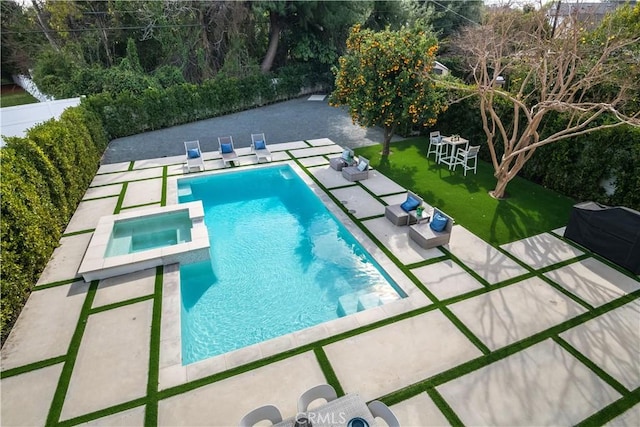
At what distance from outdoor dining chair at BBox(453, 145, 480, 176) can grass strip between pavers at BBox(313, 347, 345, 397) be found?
10393 millimetres

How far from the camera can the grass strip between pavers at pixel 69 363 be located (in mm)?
5402

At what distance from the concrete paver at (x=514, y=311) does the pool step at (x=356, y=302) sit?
1.72 meters

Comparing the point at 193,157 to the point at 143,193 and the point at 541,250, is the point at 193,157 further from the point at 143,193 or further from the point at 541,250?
the point at 541,250

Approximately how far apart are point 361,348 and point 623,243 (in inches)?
284

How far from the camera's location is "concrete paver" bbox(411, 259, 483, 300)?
7.86 m

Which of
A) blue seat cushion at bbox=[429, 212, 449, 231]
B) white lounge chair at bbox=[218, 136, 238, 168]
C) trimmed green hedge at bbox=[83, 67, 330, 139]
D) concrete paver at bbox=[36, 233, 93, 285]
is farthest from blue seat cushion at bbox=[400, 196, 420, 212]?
trimmed green hedge at bbox=[83, 67, 330, 139]

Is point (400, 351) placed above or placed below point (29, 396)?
below

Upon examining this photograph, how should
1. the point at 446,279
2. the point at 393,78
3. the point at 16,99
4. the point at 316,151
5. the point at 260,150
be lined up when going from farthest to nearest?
the point at 16,99, the point at 316,151, the point at 260,150, the point at 393,78, the point at 446,279

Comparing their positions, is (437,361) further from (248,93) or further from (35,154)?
(248,93)

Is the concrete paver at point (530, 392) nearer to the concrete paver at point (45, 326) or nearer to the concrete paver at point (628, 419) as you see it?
the concrete paver at point (628, 419)

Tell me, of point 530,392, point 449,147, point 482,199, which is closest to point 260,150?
point 449,147

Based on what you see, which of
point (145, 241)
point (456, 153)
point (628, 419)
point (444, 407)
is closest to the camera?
point (628, 419)

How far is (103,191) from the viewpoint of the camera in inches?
502

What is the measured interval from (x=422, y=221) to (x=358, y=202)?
101 inches
